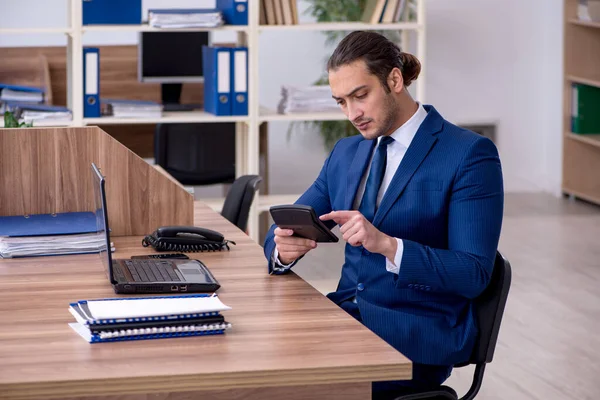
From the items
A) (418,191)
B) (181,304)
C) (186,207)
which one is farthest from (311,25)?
(181,304)

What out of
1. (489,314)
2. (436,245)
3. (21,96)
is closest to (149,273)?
(436,245)

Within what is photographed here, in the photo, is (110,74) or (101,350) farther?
(110,74)

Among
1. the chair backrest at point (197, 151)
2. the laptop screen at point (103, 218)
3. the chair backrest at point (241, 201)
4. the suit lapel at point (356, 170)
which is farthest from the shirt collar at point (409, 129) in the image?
the chair backrest at point (197, 151)

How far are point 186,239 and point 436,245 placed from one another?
0.77 m

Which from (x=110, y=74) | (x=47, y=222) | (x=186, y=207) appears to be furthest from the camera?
(x=110, y=74)

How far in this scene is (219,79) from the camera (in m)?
5.40

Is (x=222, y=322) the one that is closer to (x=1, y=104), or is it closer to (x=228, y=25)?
(x=228, y=25)

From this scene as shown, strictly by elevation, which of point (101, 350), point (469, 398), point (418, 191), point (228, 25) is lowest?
point (469, 398)

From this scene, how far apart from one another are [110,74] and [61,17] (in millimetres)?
1181

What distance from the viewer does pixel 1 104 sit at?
19.8ft

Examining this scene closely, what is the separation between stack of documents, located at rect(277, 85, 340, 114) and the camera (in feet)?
18.6

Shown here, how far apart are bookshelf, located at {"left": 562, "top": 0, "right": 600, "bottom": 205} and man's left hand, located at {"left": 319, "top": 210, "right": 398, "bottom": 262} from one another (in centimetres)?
584

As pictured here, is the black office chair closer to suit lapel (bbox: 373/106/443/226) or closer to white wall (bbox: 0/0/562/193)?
suit lapel (bbox: 373/106/443/226)

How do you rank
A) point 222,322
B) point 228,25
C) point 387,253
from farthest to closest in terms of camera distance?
point 228,25 → point 387,253 → point 222,322
